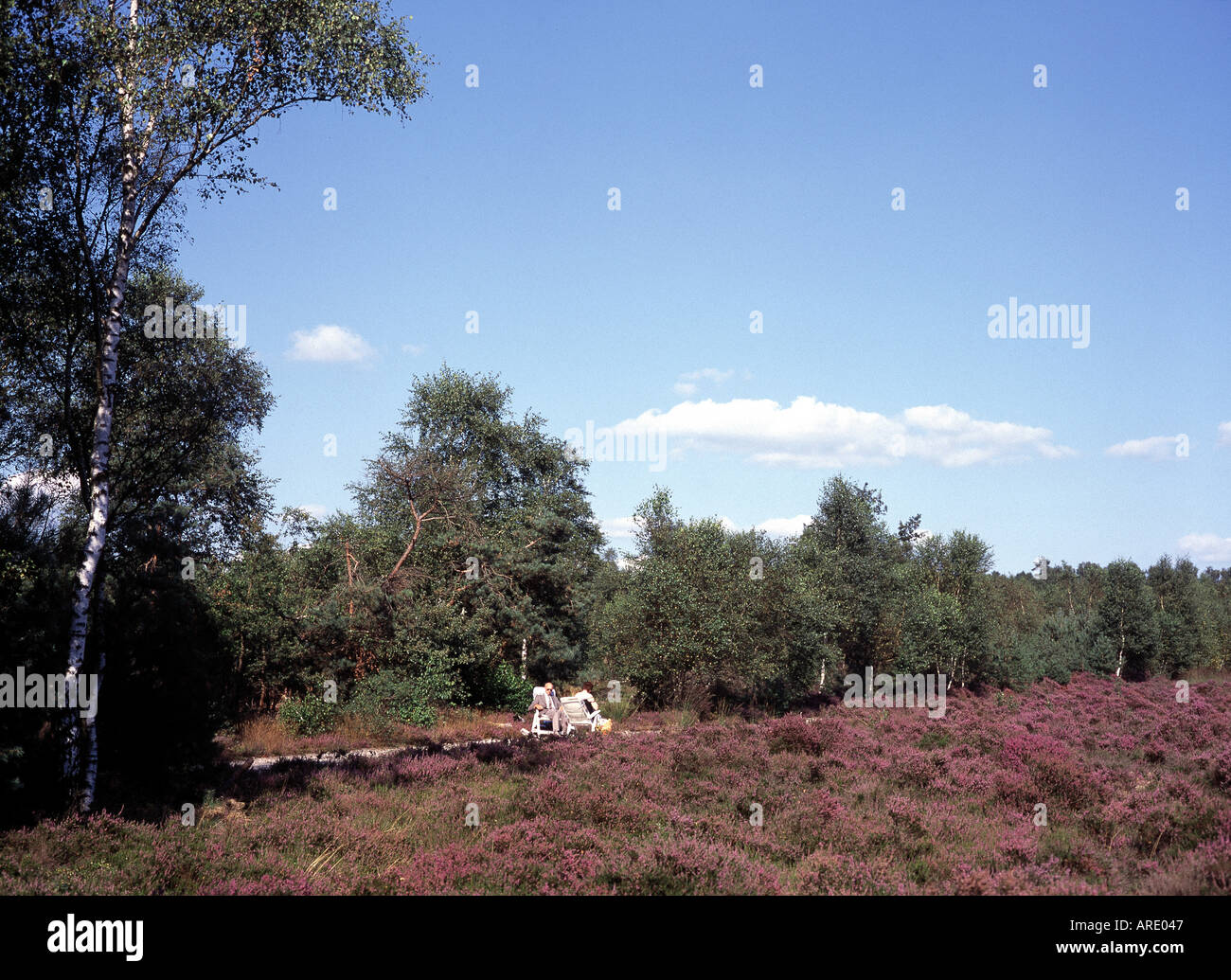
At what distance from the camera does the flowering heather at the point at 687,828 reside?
823 cm

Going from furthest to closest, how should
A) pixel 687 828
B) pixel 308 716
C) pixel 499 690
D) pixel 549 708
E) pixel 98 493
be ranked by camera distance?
1. pixel 499 690
2. pixel 549 708
3. pixel 308 716
4. pixel 98 493
5. pixel 687 828

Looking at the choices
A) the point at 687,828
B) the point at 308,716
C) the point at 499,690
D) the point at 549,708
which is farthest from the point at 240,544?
the point at 687,828

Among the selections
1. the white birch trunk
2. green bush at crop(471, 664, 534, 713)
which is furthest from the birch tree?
green bush at crop(471, 664, 534, 713)

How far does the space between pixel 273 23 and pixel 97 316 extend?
5.41 metres

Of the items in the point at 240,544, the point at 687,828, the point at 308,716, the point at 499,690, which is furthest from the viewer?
the point at 499,690

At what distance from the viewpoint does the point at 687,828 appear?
33.5 feet

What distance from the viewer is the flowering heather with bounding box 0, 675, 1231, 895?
823 centimetres

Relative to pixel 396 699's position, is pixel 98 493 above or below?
above

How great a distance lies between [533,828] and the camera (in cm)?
1008

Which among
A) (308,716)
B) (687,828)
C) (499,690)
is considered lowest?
(499,690)

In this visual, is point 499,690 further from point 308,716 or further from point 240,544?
point 240,544

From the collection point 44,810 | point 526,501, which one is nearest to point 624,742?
point 44,810

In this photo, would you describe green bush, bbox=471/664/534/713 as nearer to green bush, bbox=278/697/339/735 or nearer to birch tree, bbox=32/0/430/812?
green bush, bbox=278/697/339/735
